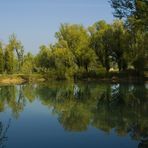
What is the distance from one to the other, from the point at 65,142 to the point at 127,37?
51.7 m

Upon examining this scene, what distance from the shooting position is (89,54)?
67125 millimetres

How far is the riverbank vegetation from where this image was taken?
62.6 metres

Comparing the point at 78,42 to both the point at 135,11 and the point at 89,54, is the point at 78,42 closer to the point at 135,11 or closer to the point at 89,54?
the point at 89,54

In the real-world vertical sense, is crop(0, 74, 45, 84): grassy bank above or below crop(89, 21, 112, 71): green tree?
below

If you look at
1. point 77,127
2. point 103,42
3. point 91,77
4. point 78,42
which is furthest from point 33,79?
point 77,127

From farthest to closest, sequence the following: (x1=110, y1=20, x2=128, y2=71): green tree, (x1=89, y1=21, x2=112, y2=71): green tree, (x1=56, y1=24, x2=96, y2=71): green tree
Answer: (x1=56, y1=24, x2=96, y2=71): green tree → (x1=89, y1=21, x2=112, y2=71): green tree → (x1=110, y1=20, x2=128, y2=71): green tree

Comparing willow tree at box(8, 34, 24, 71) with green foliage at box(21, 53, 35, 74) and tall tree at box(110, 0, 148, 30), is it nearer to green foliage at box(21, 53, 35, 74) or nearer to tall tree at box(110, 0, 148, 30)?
green foliage at box(21, 53, 35, 74)

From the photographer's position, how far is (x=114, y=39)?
214ft

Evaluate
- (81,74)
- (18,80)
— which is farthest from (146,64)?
(18,80)

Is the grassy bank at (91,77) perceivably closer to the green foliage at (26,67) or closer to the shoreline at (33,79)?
the shoreline at (33,79)

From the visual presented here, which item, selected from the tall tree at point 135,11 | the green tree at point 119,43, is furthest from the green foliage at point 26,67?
the tall tree at point 135,11

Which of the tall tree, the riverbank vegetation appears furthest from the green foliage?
the tall tree

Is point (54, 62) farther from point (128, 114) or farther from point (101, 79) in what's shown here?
point (128, 114)

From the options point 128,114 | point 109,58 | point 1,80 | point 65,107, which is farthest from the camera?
point 109,58
